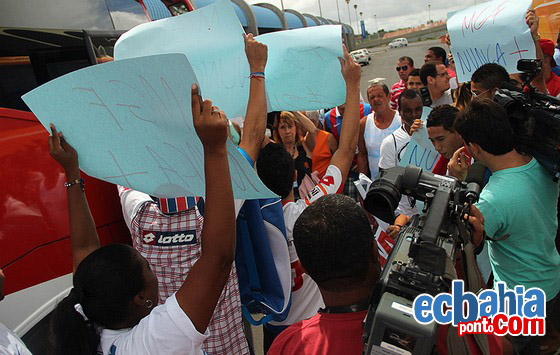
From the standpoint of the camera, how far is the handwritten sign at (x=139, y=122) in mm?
1111

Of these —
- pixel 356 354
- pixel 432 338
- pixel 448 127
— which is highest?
pixel 448 127

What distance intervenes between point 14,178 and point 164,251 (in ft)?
3.28

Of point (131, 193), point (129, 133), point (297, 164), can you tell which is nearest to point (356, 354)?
point (129, 133)

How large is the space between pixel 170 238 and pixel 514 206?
5.07 ft

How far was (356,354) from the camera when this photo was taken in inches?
44.9

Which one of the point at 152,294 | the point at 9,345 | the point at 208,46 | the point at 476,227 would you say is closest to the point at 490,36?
the point at 476,227

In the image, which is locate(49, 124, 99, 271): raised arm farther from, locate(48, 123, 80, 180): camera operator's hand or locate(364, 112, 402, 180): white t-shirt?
locate(364, 112, 402, 180): white t-shirt

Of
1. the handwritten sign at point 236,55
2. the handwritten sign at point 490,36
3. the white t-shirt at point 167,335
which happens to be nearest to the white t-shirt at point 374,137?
the handwritten sign at point 490,36

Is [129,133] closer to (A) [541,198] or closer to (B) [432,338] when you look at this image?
(B) [432,338]

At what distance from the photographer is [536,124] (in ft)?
6.29

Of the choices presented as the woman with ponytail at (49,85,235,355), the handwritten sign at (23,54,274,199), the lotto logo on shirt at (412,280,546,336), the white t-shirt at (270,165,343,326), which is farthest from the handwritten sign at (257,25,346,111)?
the lotto logo on shirt at (412,280,546,336)

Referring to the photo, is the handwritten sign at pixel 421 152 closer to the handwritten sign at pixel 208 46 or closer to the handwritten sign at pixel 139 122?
the handwritten sign at pixel 208 46

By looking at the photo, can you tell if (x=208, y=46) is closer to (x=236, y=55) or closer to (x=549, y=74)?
(x=236, y=55)

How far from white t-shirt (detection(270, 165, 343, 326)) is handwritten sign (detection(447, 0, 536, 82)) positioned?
6.65 feet
